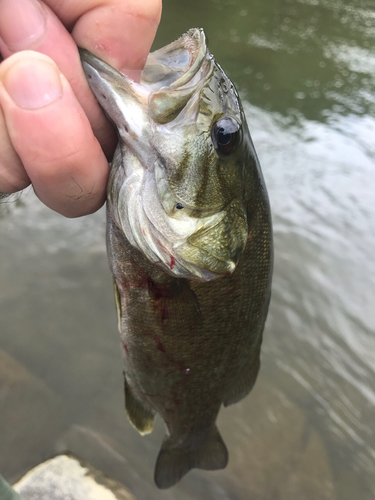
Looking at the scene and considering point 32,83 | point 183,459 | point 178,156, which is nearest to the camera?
point 32,83

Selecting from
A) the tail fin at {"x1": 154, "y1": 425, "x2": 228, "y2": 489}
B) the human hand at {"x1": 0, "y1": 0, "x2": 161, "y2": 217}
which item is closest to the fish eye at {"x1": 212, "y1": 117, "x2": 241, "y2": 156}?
the human hand at {"x1": 0, "y1": 0, "x2": 161, "y2": 217}

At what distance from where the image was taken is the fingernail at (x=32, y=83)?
0.81m

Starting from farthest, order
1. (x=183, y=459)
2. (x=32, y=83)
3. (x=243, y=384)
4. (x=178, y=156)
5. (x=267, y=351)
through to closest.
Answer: (x=267, y=351) < (x=183, y=459) < (x=243, y=384) < (x=178, y=156) < (x=32, y=83)

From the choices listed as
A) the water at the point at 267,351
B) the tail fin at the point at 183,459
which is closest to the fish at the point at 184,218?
the tail fin at the point at 183,459

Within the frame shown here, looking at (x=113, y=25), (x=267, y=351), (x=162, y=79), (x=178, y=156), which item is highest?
(x=113, y=25)

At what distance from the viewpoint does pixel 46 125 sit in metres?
0.84

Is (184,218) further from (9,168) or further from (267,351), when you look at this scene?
(267,351)

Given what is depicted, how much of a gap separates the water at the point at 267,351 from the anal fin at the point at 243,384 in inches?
51.8

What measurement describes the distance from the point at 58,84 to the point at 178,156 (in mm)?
347

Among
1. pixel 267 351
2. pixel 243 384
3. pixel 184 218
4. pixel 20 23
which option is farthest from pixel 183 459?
pixel 20 23

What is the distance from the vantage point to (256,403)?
3.16 meters

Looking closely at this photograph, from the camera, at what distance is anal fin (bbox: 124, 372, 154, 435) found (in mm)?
1813

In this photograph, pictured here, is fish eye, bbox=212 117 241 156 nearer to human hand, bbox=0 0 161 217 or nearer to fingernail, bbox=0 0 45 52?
human hand, bbox=0 0 161 217

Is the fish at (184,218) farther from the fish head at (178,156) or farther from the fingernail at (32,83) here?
the fingernail at (32,83)
